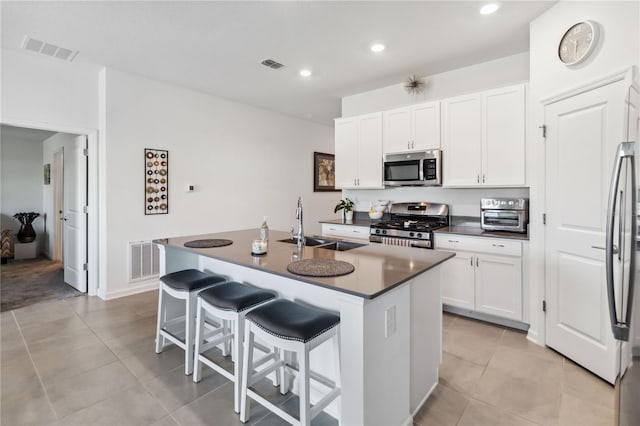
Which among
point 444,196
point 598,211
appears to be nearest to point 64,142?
point 444,196

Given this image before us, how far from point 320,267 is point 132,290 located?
11.0ft

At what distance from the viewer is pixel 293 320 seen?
167 cm

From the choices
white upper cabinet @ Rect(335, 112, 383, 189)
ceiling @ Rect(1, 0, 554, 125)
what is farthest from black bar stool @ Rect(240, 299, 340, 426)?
white upper cabinet @ Rect(335, 112, 383, 189)

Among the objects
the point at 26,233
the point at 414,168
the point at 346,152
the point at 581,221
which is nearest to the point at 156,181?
the point at 346,152

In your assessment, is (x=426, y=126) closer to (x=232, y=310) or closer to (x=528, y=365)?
(x=528, y=365)

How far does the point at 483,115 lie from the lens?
11.0 ft

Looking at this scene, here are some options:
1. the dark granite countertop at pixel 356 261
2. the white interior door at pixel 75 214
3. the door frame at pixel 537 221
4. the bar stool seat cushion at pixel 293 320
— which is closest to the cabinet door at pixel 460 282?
the door frame at pixel 537 221

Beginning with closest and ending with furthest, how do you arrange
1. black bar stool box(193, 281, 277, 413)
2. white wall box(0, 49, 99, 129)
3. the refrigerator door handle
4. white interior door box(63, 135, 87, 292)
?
the refrigerator door handle < black bar stool box(193, 281, 277, 413) < white wall box(0, 49, 99, 129) < white interior door box(63, 135, 87, 292)

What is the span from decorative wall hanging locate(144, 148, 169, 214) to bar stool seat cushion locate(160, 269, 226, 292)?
2033mm

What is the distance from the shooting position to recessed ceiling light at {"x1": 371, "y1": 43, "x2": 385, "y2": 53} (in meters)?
3.23

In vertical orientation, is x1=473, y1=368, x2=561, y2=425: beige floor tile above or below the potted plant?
below

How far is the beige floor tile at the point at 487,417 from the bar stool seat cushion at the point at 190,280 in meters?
1.85

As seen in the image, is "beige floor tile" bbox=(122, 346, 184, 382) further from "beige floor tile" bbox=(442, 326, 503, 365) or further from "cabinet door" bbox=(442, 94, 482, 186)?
"cabinet door" bbox=(442, 94, 482, 186)

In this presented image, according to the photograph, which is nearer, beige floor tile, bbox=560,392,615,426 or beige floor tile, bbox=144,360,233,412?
beige floor tile, bbox=560,392,615,426
